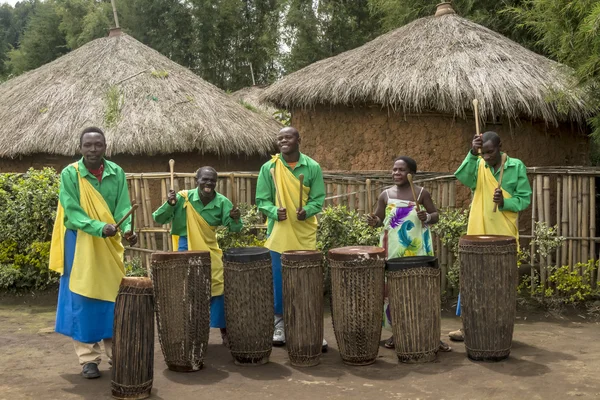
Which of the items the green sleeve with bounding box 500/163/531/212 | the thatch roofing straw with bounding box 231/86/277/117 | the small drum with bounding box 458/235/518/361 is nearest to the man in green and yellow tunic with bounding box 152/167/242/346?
the small drum with bounding box 458/235/518/361

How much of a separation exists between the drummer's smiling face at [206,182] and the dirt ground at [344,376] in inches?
47.5

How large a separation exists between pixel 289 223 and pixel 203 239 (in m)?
0.65

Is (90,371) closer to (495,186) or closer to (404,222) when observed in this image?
(404,222)

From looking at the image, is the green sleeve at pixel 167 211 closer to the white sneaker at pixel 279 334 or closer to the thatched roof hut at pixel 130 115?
the white sneaker at pixel 279 334

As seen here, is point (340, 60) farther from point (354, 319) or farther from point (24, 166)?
point (354, 319)

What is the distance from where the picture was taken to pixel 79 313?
475 centimetres

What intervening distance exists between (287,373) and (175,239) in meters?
1.44

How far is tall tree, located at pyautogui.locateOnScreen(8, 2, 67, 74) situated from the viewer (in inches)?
956

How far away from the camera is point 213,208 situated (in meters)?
5.45

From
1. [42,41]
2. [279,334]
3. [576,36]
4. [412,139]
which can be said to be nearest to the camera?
[279,334]

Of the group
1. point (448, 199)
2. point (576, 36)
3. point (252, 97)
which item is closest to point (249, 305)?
point (448, 199)

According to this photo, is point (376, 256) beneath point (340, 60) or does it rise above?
beneath

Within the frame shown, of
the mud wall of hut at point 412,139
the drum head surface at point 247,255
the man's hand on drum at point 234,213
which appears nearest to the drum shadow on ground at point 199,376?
the drum head surface at point 247,255

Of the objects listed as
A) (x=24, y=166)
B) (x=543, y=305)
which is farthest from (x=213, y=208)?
(x=24, y=166)
